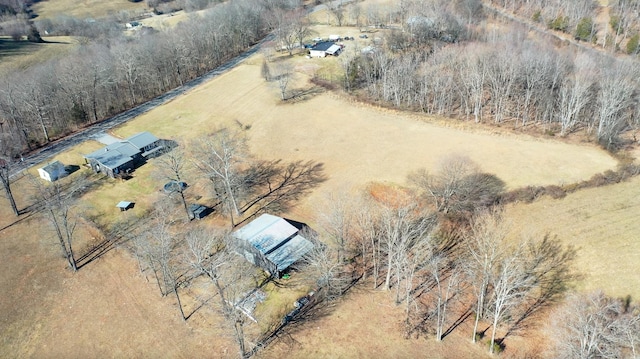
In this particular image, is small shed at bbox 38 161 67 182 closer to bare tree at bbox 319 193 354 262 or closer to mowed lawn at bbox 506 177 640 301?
bare tree at bbox 319 193 354 262

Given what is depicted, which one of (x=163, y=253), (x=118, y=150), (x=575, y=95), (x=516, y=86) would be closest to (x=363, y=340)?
(x=163, y=253)

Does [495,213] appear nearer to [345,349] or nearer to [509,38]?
[345,349]

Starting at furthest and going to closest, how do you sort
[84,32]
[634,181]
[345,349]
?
[84,32] → [634,181] → [345,349]

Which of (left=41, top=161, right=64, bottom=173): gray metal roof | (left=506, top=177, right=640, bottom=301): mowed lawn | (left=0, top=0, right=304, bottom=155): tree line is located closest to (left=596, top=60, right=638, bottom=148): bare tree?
(left=506, top=177, right=640, bottom=301): mowed lawn

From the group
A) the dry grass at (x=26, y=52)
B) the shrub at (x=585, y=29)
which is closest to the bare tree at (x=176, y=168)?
the dry grass at (x=26, y=52)

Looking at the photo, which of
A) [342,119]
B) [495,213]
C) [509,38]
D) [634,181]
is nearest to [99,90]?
[342,119]

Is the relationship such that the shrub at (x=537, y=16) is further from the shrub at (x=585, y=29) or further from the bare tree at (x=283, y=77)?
the bare tree at (x=283, y=77)

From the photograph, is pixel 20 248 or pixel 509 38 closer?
pixel 20 248
